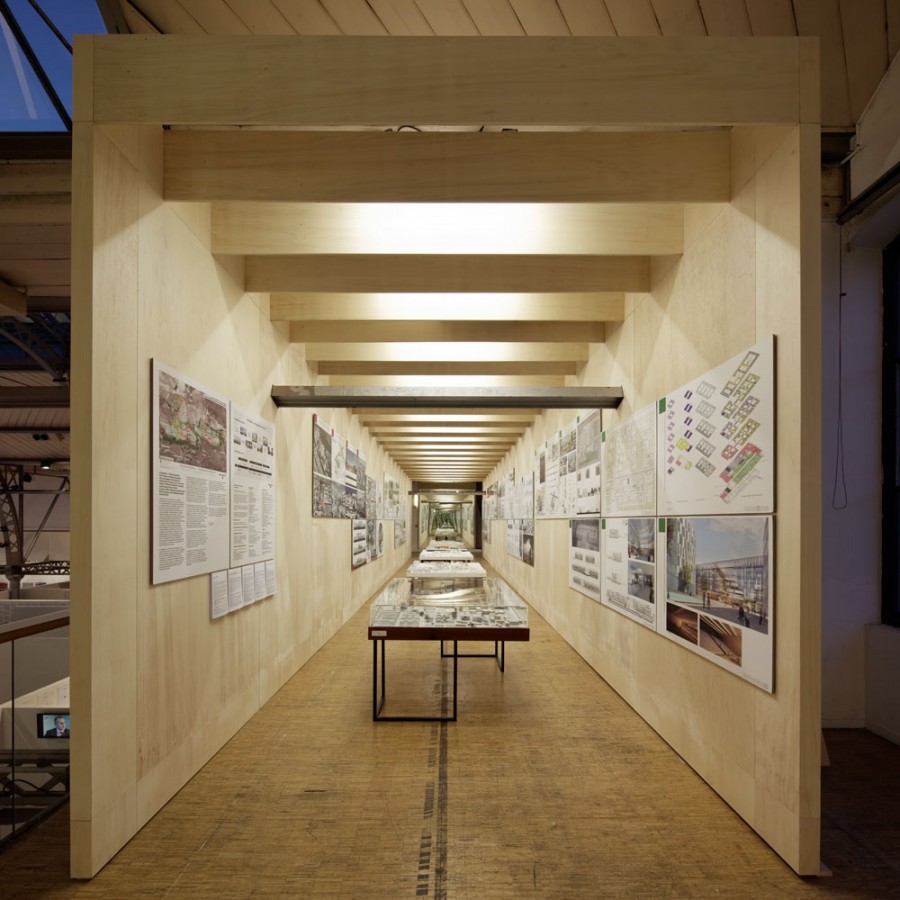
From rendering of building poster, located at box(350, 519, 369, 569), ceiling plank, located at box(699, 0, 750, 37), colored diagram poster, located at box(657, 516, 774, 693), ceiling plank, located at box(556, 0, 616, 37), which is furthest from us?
rendering of building poster, located at box(350, 519, 369, 569)

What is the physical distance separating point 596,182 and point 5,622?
379 centimetres

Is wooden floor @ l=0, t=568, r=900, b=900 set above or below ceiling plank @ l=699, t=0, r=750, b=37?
below

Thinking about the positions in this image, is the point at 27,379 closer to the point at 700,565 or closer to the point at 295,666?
the point at 295,666

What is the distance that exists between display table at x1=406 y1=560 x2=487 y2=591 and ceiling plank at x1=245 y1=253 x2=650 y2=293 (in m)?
3.24

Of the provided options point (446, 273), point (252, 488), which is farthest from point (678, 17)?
point (252, 488)

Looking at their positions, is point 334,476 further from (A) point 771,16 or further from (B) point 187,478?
(A) point 771,16

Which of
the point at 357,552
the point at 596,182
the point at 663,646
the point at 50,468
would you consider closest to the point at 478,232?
the point at 596,182

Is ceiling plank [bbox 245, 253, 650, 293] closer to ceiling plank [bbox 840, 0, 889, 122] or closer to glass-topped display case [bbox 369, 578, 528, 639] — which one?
ceiling plank [bbox 840, 0, 889, 122]

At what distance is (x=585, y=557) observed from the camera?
7.45m

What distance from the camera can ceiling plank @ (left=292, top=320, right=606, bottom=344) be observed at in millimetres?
6840

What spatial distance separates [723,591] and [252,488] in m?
3.37

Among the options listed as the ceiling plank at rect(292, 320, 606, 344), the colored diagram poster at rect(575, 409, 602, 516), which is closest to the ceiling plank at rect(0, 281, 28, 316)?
the ceiling plank at rect(292, 320, 606, 344)

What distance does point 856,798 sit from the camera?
413 centimetres

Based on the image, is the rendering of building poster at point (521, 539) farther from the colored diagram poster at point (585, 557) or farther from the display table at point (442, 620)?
the display table at point (442, 620)
